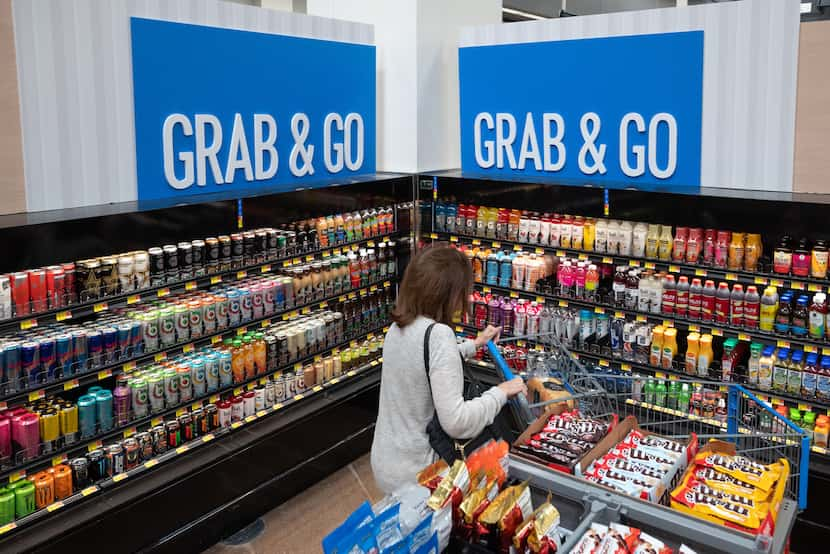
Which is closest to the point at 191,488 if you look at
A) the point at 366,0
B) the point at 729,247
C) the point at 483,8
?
the point at 729,247

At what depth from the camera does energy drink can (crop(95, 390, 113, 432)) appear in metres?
4.16

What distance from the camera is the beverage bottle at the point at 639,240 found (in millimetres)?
5223

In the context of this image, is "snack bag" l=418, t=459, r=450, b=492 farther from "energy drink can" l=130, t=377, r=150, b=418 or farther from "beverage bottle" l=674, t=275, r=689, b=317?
"beverage bottle" l=674, t=275, r=689, b=317

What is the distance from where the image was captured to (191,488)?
4539mm

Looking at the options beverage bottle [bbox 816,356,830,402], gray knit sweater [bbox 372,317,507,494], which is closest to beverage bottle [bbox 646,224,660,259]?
beverage bottle [bbox 816,356,830,402]

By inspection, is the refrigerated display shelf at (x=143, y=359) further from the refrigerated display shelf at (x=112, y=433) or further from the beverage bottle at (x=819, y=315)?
the beverage bottle at (x=819, y=315)

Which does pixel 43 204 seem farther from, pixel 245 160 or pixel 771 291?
pixel 771 291

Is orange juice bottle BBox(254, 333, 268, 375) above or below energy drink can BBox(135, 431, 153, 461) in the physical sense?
above

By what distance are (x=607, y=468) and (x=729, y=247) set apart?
8.52 ft

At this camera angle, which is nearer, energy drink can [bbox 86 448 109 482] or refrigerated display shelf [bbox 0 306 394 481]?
refrigerated display shelf [bbox 0 306 394 481]

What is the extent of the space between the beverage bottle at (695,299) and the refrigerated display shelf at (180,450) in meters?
2.51

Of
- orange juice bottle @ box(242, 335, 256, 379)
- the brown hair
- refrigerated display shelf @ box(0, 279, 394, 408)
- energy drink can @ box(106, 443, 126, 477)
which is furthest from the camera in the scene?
orange juice bottle @ box(242, 335, 256, 379)

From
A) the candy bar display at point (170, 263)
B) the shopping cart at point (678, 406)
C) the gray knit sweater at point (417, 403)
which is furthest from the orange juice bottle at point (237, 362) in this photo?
the gray knit sweater at point (417, 403)

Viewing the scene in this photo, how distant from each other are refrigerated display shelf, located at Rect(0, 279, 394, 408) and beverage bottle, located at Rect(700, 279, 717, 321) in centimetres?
259
